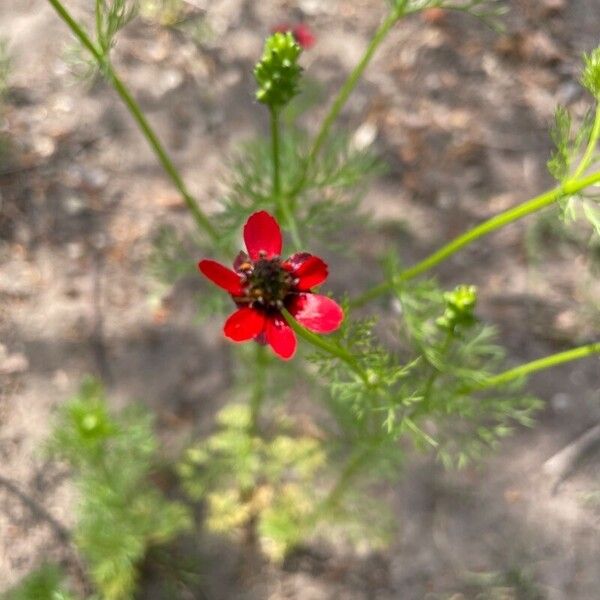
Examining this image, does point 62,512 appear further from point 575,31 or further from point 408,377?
point 575,31

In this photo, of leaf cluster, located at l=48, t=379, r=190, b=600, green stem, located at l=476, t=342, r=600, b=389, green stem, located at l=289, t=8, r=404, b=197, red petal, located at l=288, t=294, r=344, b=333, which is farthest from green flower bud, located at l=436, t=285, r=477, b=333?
A: leaf cluster, located at l=48, t=379, r=190, b=600

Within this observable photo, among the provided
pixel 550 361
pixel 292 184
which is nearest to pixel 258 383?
pixel 292 184

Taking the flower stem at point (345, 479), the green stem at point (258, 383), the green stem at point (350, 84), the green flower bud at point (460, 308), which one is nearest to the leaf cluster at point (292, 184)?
the green stem at point (350, 84)

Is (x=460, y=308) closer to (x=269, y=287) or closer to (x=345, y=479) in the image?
(x=269, y=287)

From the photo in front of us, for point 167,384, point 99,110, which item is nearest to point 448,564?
point 167,384

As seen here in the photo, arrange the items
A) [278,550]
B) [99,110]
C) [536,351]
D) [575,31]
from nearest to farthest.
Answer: [278,550] → [536,351] → [99,110] → [575,31]
